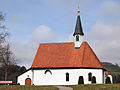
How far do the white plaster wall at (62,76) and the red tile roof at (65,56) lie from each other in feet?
3.27

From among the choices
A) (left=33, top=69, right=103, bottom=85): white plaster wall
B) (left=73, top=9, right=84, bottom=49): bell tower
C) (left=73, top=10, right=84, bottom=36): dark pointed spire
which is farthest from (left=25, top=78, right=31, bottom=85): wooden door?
(left=73, top=10, right=84, bottom=36): dark pointed spire

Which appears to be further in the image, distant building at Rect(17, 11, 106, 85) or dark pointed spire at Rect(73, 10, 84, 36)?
dark pointed spire at Rect(73, 10, 84, 36)

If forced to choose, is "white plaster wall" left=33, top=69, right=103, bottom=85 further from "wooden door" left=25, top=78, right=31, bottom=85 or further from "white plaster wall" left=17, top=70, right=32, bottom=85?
"white plaster wall" left=17, top=70, right=32, bottom=85

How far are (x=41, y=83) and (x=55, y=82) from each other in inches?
115

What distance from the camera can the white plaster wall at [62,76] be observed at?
36.3 meters

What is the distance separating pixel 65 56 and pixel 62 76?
432cm

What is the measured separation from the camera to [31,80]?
38969 mm

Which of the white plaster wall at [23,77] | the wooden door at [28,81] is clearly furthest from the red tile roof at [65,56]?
the wooden door at [28,81]

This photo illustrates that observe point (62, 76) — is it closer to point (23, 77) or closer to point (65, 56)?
point (65, 56)

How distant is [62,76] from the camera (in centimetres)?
3734

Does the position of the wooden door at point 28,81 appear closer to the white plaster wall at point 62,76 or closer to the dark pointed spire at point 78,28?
the white plaster wall at point 62,76

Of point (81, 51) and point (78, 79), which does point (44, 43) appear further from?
point (78, 79)

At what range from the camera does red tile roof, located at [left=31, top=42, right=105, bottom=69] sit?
1479 inches

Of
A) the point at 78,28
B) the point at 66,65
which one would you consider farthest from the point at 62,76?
the point at 78,28
